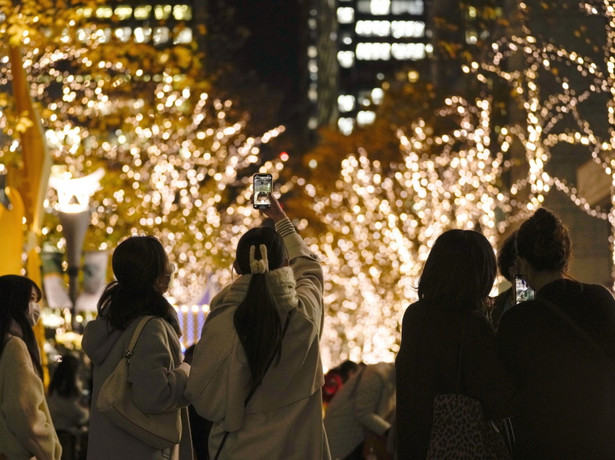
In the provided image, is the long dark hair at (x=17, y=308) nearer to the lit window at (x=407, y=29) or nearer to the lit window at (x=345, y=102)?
the lit window at (x=345, y=102)

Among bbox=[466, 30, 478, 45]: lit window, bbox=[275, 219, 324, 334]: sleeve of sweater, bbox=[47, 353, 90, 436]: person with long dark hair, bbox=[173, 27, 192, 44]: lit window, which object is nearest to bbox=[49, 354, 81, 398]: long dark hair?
bbox=[47, 353, 90, 436]: person with long dark hair

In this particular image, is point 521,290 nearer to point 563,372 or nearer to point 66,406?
point 563,372

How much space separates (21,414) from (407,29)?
138 meters

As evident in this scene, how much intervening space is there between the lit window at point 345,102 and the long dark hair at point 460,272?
424 ft

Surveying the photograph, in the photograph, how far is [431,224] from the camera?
1280 inches

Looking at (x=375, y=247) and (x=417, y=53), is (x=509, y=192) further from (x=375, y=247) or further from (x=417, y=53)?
(x=417, y=53)

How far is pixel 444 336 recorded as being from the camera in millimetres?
4629

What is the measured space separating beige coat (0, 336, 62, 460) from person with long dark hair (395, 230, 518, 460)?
229 cm

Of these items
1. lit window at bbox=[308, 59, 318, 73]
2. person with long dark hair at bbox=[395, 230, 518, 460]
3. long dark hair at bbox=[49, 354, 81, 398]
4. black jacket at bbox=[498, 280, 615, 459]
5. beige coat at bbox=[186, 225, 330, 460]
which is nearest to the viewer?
black jacket at bbox=[498, 280, 615, 459]

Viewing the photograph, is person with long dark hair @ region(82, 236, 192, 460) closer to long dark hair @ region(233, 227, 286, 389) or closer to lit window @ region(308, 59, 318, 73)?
long dark hair @ region(233, 227, 286, 389)

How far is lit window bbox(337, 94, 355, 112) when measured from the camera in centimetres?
13400

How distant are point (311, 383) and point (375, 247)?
3341 centimetres

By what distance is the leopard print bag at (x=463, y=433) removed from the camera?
4.43 m

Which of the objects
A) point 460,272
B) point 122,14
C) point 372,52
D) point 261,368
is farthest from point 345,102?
point 460,272
